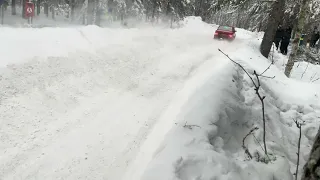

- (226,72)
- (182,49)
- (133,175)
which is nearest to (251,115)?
(226,72)

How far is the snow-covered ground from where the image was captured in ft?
13.0

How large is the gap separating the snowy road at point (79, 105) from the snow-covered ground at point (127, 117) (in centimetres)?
2

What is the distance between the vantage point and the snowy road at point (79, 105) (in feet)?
14.1

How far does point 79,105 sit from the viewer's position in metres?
6.02

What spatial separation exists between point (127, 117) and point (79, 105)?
3.72 ft

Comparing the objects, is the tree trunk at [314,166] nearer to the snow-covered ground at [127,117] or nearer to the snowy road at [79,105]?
the snow-covered ground at [127,117]

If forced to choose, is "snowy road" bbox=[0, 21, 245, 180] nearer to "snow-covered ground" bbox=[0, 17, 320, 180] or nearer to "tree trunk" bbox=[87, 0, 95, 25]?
"snow-covered ground" bbox=[0, 17, 320, 180]

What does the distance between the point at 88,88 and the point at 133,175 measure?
3.41 metres

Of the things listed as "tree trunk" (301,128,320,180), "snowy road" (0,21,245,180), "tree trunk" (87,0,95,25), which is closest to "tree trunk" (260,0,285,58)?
"snowy road" (0,21,245,180)

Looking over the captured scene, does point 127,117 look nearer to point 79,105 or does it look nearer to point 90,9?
point 79,105

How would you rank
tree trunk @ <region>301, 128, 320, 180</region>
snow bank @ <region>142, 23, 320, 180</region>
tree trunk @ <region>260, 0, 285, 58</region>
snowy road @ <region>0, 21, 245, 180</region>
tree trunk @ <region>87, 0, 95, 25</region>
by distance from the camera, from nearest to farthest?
tree trunk @ <region>301, 128, 320, 180</region> → snow bank @ <region>142, 23, 320, 180</region> → snowy road @ <region>0, 21, 245, 180</region> → tree trunk @ <region>260, 0, 285, 58</region> → tree trunk @ <region>87, 0, 95, 25</region>

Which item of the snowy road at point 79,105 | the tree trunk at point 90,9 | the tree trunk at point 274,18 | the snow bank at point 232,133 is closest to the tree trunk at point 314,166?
the snow bank at point 232,133

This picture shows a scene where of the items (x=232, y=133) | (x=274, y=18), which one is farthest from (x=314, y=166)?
(x=274, y=18)

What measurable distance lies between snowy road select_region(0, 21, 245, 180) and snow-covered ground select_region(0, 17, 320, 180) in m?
0.02
